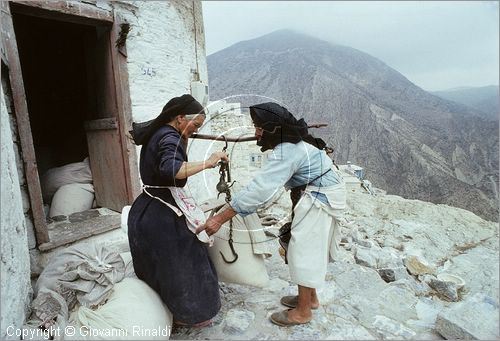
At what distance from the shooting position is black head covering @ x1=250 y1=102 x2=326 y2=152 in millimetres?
2156

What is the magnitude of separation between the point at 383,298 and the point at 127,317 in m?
2.29

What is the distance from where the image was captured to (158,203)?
2.23 meters

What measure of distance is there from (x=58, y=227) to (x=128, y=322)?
2.04m

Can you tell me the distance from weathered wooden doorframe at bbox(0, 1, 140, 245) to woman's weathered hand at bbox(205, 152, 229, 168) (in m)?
1.98

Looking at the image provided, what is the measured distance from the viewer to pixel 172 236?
2.15 metres

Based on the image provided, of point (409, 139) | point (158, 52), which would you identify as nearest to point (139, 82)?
point (158, 52)

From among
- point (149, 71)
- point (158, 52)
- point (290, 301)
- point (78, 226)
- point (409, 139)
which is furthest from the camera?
point (409, 139)

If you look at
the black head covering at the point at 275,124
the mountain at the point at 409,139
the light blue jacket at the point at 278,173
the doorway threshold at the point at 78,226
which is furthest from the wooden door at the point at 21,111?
the mountain at the point at 409,139

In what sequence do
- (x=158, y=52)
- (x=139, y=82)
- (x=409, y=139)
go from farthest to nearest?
1. (x=409, y=139)
2. (x=158, y=52)
3. (x=139, y=82)

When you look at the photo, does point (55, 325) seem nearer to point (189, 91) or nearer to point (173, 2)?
point (189, 91)

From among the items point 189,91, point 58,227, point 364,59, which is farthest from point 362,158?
point 58,227

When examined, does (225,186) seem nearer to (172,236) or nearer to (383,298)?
(172,236)

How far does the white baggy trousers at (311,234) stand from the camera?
2262 millimetres

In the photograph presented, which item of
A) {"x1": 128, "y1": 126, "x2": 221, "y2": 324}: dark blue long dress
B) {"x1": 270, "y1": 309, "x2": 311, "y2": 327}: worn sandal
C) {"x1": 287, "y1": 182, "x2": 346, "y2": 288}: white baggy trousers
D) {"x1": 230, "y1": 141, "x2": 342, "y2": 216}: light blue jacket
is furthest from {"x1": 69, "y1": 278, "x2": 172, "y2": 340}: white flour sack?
{"x1": 287, "y1": 182, "x2": 346, "y2": 288}: white baggy trousers
